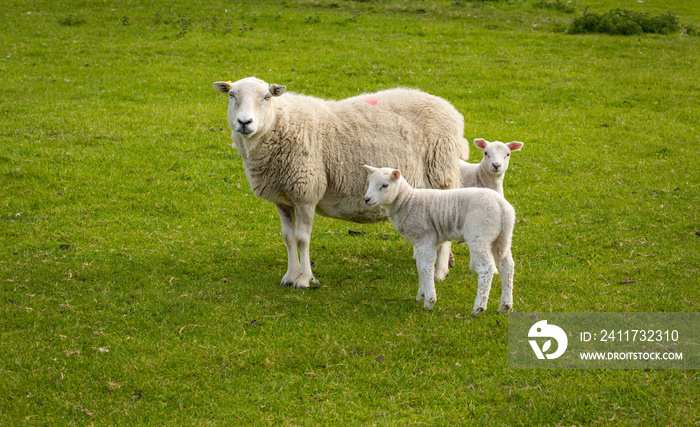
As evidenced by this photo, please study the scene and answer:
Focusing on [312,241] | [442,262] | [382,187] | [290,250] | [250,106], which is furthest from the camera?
[312,241]

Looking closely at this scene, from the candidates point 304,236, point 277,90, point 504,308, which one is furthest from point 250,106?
point 504,308

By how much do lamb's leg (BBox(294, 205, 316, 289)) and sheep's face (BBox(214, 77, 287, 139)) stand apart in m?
1.19

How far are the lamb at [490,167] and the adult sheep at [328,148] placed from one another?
0.39 metres

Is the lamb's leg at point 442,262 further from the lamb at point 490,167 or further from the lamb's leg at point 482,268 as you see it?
the lamb's leg at point 482,268

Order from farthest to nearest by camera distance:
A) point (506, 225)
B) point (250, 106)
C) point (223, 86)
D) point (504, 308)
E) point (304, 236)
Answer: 1. point (304, 236)
2. point (223, 86)
3. point (250, 106)
4. point (504, 308)
5. point (506, 225)

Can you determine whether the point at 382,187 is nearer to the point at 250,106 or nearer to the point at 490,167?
the point at 250,106

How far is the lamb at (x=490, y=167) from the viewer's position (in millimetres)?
9312

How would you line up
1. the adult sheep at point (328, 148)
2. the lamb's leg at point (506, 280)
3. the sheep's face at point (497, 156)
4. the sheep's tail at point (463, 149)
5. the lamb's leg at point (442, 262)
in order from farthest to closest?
the sheep's tail at point (463, 149)
the sheep's face at point (497, 156)
the lamb's leg at point (442, 262)
the adult sheep at point (328, 148)
the lamb's leg at point (506, 280)

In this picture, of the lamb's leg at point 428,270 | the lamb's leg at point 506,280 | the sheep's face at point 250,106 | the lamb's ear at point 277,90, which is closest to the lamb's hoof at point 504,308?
the lamb's leg at point 506,280

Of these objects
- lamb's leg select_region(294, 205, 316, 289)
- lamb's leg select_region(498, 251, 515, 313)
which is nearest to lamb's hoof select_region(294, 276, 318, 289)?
lamb's leg select_region(294, 205, 316, 289)

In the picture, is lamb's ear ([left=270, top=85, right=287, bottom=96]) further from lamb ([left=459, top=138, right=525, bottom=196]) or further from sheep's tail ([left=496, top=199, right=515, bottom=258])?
sheep's tail ([left=496, top=199, right=515, bottom=258])

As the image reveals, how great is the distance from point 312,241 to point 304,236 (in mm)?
2233

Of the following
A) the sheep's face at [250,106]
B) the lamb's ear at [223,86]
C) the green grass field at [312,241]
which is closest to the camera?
the green grass field at [312,241]

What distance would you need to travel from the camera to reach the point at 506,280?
7.51 metres
